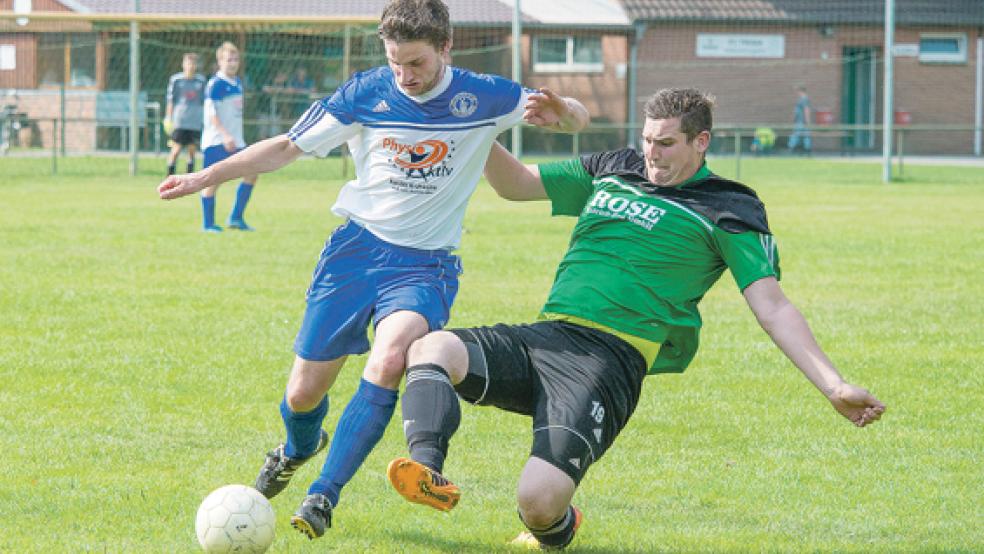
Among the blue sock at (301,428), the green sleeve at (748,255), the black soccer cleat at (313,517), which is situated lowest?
the black soccer cleat at (313,517)

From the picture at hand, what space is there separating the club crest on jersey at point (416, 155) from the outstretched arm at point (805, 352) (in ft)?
4.25

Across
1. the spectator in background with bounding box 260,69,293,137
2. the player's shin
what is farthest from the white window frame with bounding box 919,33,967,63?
the player's shin

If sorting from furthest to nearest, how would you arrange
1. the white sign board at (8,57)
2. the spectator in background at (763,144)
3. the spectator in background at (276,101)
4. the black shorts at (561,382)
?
the spectator in background at (763,144)
the white sign board at (8,57)
the spectator in background at (276,101)
the black shorts at (561,382)

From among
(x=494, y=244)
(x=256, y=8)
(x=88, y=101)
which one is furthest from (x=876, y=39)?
(x=494, y=244)

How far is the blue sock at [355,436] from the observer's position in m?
4.65

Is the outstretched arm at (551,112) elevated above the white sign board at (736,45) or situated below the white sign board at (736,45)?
Result: below

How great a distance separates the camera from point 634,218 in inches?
201

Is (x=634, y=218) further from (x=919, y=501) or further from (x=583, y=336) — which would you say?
(x=919, y=501)

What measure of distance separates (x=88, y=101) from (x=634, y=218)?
29.8 m

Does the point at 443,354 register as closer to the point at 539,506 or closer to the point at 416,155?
the point at 539,506

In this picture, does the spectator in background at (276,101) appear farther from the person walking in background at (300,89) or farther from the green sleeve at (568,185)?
the green sleeve at (568,185)

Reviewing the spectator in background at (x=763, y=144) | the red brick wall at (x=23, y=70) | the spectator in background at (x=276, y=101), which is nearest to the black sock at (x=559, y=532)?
the spectator in background at (x=276, y=101)

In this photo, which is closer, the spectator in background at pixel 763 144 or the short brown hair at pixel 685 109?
the short brown hair at pixel 685 109

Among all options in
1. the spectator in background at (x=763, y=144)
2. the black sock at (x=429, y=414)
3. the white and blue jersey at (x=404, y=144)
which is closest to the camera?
the black sock at (x=429, y=414)
